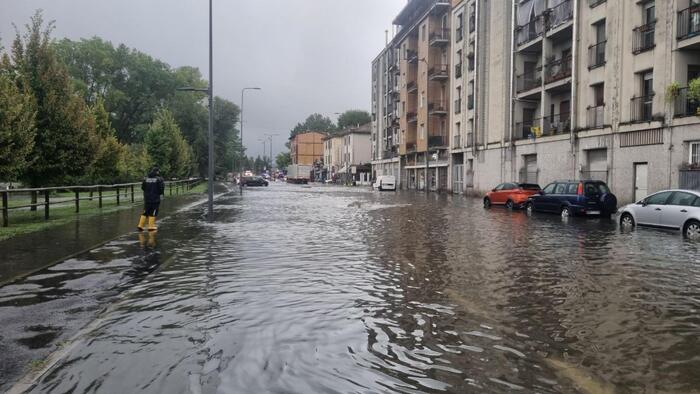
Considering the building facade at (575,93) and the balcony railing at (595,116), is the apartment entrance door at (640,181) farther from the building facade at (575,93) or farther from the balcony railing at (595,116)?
the balcony railing at (595,116)

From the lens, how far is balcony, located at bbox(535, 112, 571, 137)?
3169 cm

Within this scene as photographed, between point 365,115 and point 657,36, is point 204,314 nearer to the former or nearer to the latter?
point 657,36

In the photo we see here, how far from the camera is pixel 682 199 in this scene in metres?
15.3

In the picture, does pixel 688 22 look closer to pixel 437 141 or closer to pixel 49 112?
pixel 49 112

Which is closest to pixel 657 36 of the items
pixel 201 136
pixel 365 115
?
pixel 201 136

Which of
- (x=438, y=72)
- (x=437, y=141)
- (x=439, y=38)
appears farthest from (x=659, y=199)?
(x=439, y=38)

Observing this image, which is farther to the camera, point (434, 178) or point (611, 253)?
point (434, 178)

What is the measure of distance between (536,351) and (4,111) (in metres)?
14.8

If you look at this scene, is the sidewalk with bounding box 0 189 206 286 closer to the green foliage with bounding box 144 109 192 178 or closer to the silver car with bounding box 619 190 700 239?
the silver car with bounding box 619 190 700 239

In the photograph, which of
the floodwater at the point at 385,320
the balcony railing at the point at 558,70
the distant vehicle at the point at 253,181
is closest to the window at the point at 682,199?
the floodwater at the point at 385,320

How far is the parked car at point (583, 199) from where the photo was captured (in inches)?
822

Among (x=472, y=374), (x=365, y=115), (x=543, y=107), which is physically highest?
(x=365, y=115)

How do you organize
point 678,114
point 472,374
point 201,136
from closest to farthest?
point 472,374 < point 678,114 < point 201,136

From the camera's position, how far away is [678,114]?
74.4ft
